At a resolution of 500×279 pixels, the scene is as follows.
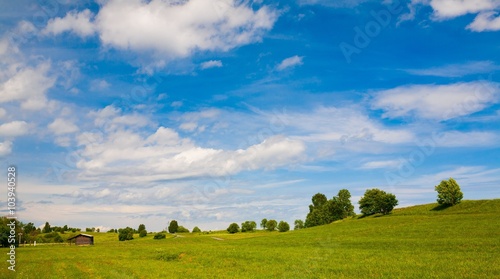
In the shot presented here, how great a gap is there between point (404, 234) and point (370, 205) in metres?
55.4

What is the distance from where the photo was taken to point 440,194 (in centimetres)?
8894

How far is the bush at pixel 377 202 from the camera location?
106 m

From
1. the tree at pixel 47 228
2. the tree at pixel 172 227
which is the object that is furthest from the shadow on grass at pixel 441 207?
the tree at pixel 47 228

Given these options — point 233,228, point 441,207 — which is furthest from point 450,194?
point 233,228

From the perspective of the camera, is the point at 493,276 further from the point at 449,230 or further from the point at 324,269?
the point at 449,230

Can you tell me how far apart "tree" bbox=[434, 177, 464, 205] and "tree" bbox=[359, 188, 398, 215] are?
Answer: 59.4ft

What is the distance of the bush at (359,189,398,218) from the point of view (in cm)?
10625

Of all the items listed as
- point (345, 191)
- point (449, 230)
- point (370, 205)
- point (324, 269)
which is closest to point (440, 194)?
point (370, 205)

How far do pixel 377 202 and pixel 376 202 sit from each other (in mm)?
298

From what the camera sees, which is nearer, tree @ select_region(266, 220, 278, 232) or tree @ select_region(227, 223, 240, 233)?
tree @ select_region(227, 223, 240, 233)

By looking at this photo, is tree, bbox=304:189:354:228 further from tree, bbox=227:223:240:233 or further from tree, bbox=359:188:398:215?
tree, bbox=227:223:240:233

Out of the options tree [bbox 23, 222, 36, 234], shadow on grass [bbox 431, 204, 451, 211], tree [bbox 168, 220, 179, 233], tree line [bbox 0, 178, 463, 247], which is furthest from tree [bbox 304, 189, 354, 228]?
tree [bbox 23, 222, 36, 234]

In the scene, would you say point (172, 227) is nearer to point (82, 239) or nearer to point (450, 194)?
point (82, 239)

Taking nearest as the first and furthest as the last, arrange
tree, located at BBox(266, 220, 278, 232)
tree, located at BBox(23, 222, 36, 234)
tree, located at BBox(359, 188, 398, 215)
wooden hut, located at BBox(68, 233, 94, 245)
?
tree, located at BBox(359, 188, 398, 215), wooden hut, located at BBox(68, 233, 94, 245), tree, located at BBox(23, 222, 36, 234), tree, located at BBox(266, 220, 278, 232)
